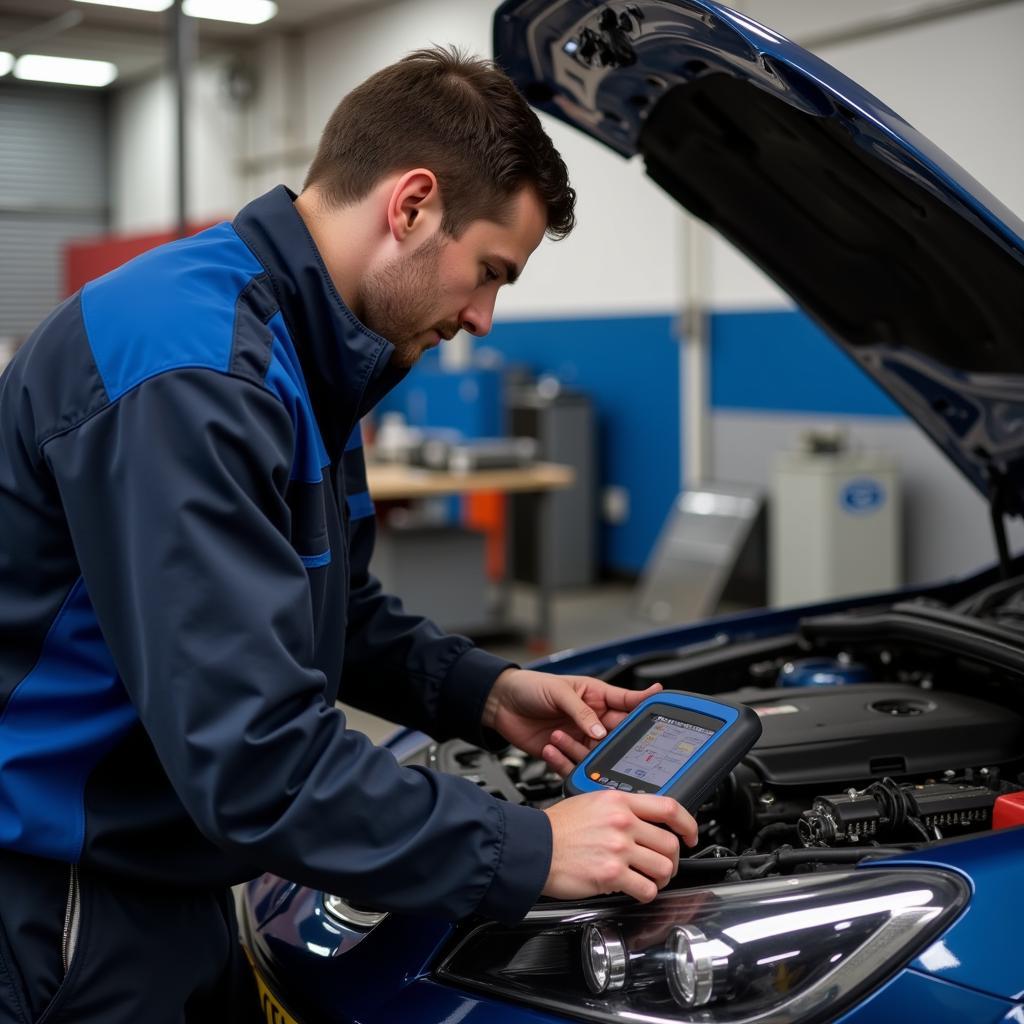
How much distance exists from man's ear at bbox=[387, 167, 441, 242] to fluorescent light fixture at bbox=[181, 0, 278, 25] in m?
8.14

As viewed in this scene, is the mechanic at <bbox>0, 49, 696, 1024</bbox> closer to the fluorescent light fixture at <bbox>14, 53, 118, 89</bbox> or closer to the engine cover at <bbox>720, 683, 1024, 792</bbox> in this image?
the engine cover at <bbox>720, 683, 1024, 792</bbox>

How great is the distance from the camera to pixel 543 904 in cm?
115

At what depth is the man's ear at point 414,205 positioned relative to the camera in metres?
1.09

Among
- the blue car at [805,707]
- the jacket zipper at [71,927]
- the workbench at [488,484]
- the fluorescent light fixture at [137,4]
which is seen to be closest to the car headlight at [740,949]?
the blue car at [805,707]

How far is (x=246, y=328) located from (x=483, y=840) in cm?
45

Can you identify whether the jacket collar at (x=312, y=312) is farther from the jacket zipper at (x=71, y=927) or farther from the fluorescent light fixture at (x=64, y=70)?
the fluorescent light fixture at (x=64, y=70)

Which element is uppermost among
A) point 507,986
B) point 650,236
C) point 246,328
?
point 650,236

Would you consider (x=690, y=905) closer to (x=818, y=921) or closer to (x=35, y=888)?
(x=818, y=921)

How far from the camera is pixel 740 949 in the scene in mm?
1018

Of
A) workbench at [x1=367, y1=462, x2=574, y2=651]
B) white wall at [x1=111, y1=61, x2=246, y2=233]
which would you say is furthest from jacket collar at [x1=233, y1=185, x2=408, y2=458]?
white wall at [x1=111, y1=61, x2=246, y2=233]

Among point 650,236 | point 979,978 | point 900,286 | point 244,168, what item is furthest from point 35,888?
point 244,168

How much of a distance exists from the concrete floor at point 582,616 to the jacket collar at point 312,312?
4154 millimetres

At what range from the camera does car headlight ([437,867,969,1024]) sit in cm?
98

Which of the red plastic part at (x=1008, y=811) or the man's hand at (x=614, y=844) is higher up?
the man's hand at (x=614, y=844)
